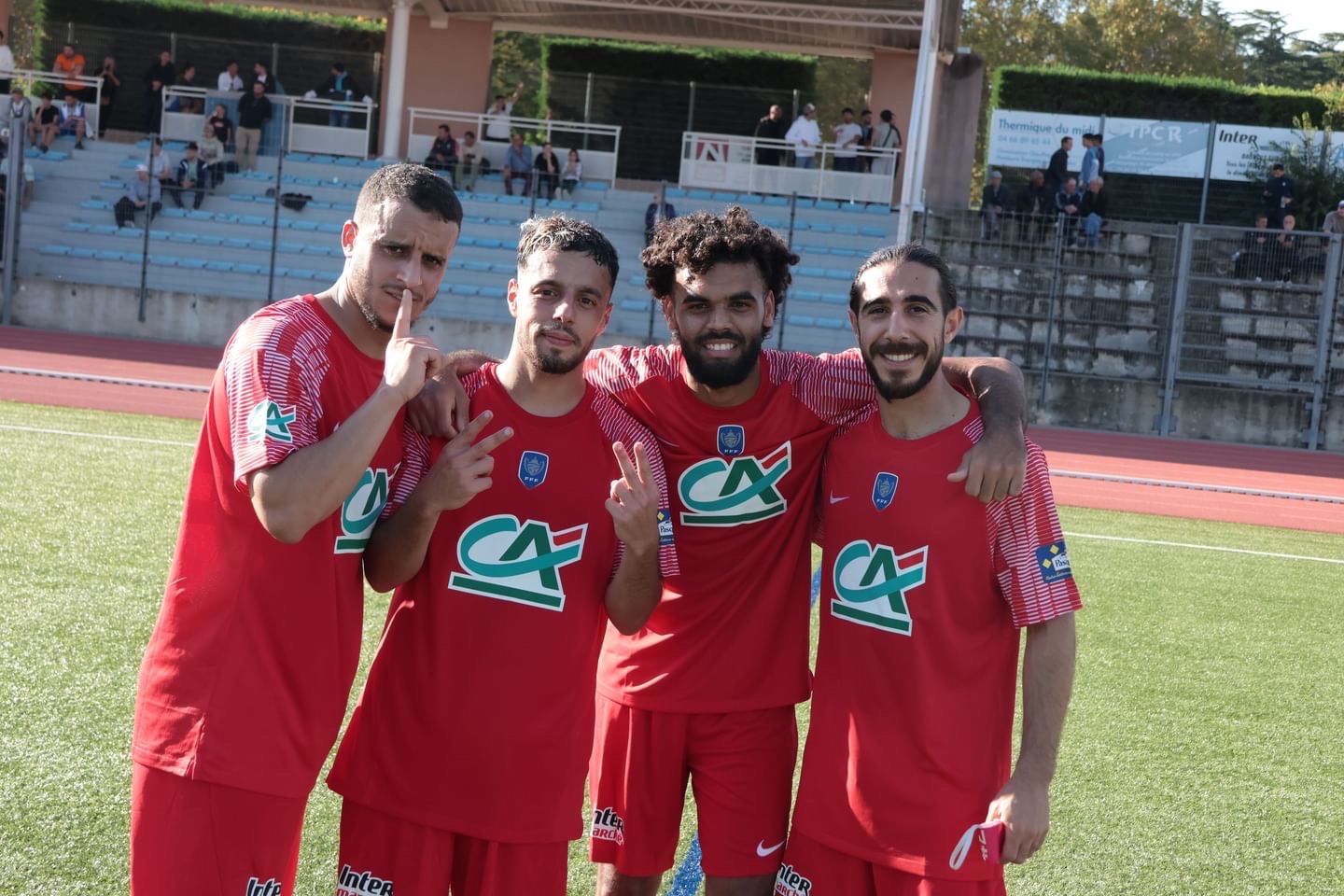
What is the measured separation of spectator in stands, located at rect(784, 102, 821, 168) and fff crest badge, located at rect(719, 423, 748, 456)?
1955cm

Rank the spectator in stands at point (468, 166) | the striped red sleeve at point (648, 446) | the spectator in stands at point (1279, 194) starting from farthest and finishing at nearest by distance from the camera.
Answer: the spectator in stands at point (468, 166)
the spectator in stands at point (1279, 194)
the striped red sleeve at point (648, 446)

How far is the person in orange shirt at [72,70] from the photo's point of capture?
82.3ft

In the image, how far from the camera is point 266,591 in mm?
2904

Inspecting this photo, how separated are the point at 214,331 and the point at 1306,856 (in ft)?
61.3

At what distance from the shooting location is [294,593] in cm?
294

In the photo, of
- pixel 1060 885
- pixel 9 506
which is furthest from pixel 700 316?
pixel 9 506

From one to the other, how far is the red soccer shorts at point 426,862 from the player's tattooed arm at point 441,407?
92 centimetres

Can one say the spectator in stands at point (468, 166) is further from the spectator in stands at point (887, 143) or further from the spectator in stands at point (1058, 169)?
the spectator in stands at point (1058, 169)

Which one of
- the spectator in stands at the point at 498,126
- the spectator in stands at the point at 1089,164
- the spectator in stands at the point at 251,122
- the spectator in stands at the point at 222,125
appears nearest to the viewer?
the spectator in stands at the point at 1089,164

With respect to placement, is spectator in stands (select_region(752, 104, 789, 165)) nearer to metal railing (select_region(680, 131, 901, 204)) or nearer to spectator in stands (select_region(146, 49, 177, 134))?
metal railing (select_region(680, 131, 901, 204))

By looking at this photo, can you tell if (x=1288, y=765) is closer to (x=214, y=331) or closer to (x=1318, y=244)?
(x=1318, y=244)

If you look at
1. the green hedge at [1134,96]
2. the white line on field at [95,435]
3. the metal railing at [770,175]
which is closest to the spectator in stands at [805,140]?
the metal railing at [770,175]

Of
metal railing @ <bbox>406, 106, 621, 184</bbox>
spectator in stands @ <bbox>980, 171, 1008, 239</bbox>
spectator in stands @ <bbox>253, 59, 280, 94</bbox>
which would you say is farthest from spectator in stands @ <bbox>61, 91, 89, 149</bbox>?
spectator in stands @ <bbox>980, 171, 1008, 239</bbox>

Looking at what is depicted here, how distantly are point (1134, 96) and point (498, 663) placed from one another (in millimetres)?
27371
